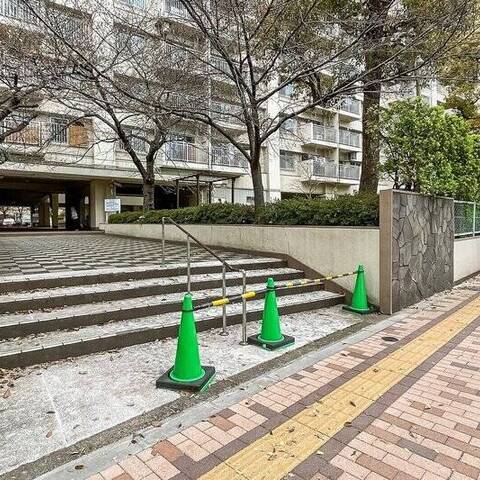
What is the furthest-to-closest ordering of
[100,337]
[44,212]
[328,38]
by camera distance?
1. [44,212]
2. [328,38]
3. [100,337]

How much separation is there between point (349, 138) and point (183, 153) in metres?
12.8

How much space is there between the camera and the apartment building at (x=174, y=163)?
46.1 feet

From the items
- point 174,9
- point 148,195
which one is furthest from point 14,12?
point 148,195

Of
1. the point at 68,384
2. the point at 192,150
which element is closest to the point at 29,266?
the point at 68,384

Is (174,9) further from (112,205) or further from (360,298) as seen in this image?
(360,298)

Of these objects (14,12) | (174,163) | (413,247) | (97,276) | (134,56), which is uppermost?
(14,12)

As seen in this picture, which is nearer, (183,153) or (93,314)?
(93,314)

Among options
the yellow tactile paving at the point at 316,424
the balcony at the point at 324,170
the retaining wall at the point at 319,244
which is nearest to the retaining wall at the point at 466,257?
the retaining wall at the point at 319,244

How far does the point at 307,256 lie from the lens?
22.7 ft

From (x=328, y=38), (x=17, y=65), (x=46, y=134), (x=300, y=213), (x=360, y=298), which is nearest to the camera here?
(x=360, y=298)

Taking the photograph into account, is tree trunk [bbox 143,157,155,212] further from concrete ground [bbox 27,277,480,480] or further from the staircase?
concrete ground [bbox 27,277,480,480]

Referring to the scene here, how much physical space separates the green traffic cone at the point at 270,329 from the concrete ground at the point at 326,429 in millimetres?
348

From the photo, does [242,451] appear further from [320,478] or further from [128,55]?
[128,55]

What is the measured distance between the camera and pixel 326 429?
8.18 feet
